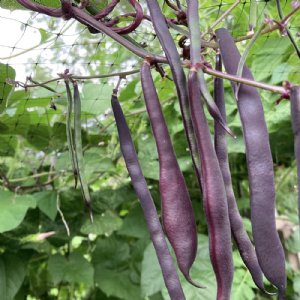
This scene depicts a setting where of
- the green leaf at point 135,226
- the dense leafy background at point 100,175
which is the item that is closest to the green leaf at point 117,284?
the dense leafy background at point 100,175

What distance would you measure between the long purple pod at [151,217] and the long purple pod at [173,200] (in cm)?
5

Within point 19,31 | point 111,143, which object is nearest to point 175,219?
point 19,31

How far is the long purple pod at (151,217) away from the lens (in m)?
0.49

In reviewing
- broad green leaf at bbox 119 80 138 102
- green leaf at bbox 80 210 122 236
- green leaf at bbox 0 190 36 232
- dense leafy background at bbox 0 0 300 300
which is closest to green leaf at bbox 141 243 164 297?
dense leafy background at bbox 0 0 300 300

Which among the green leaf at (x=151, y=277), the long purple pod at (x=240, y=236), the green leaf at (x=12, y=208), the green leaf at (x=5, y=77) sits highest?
the green leaf at (x=5, y=77)

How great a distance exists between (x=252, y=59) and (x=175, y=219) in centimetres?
85

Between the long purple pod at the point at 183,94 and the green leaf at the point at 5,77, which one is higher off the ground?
the green leaf at the point at 5,77

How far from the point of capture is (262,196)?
0.43 metres

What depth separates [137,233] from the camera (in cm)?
125

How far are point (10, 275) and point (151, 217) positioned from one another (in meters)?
0.71

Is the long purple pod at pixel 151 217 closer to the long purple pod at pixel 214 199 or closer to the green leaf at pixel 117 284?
the long purple pod at pixel 214 199

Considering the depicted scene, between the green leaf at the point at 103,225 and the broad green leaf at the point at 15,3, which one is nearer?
the broad green leaf at the point at 15,3

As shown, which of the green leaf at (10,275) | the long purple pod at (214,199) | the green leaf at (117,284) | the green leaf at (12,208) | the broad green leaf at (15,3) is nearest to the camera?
the long purple pod at (214,199)

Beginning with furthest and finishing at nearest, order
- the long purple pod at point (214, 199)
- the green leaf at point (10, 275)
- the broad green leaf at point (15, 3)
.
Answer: the green leaf at point (10, 275), the broad green leaf at point (15, 3), the long purple pod at point (214, 199)
